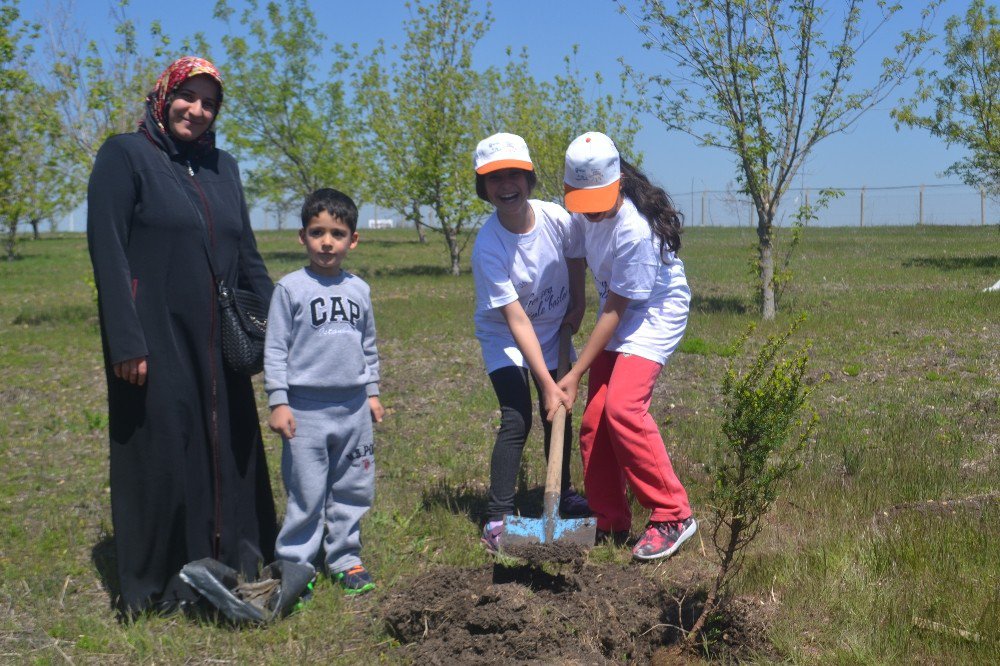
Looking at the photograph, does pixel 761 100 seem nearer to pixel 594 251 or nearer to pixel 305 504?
pixel 594 251

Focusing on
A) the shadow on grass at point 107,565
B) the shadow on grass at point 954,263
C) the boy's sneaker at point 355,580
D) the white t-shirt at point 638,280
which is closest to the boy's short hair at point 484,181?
the white t-shirt at point 638,280

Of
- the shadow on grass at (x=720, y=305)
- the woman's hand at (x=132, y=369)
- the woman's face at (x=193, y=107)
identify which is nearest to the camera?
the woman's hand at (x=132, y=369)

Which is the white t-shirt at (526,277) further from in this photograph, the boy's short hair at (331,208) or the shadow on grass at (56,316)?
the shadow on grass at (56,316)

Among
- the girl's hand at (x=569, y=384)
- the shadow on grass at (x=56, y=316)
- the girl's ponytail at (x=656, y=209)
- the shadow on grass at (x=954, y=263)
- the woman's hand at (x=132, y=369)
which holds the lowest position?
the shadow on grass at (x=56, y=316)

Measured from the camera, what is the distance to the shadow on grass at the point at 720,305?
12.9 m

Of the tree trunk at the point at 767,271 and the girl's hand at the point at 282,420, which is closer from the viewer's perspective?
the girl's hand at the point at 282,420

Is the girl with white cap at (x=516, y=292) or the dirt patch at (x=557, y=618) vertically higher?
the girl with white cap at (x=516, y=292)

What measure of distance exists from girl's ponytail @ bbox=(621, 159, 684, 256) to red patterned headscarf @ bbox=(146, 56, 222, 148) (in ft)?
5.72

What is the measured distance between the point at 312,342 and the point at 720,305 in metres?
10.5

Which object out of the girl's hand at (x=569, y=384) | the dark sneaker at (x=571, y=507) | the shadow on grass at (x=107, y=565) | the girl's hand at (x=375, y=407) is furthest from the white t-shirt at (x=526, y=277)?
the shadow on grass at (x=107, y=565)

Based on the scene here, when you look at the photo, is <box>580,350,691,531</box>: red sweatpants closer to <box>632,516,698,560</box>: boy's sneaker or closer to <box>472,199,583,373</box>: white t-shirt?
<box>632,516,698,560</box>: boy's sneaker

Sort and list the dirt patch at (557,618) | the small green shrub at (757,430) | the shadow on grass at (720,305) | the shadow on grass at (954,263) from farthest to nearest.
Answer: the shadow on grass at (954,263), the shadow on grass at (720,305), the dirt patch at (557,618), the small green shrub at (757,430)

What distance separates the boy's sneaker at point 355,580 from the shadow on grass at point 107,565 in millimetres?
895

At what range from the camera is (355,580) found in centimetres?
400
